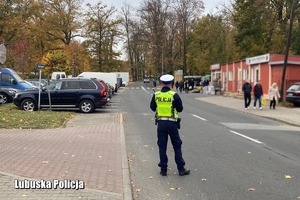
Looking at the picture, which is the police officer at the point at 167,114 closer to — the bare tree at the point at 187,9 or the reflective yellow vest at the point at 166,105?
the reflective yellow vest at the point at 166,105

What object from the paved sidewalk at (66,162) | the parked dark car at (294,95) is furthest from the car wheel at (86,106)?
the parked dark car at (294,95)

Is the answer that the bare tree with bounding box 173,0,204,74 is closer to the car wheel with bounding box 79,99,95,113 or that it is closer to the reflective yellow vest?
the car wheel with bounding box 79,99,95,113

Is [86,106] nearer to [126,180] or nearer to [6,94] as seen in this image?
[6,94]

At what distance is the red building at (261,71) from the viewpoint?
101 ft

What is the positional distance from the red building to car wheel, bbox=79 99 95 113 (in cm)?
1537

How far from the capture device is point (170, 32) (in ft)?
243

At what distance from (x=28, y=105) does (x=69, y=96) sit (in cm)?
200

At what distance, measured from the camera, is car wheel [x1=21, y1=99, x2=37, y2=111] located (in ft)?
67.0

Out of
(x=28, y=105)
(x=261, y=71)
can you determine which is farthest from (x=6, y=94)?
(x=261, y=71)

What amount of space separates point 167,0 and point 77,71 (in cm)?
2097

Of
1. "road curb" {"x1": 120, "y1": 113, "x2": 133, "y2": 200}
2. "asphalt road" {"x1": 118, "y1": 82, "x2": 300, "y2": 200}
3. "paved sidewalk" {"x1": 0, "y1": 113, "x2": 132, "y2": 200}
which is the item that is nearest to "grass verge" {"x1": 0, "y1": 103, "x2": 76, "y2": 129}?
"paved sidewalk" {"x1": 0, "y1": 113, "x2": 132, "y2": 200}

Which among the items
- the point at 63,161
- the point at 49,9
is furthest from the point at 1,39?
the point at 63,161

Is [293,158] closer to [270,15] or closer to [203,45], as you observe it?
[270,15]

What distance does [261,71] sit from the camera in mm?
35125
